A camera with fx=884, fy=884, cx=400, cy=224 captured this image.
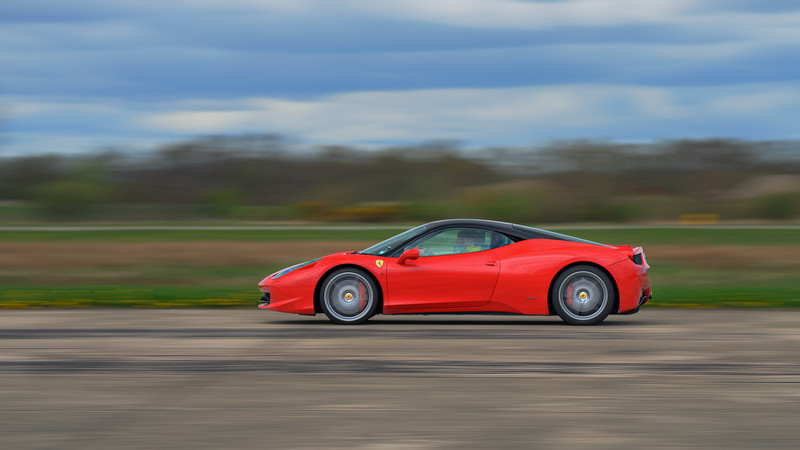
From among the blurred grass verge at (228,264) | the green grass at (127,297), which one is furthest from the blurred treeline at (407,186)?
the green grass at (127,297)

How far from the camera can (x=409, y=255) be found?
9.51 metres

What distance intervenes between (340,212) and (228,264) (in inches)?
1365

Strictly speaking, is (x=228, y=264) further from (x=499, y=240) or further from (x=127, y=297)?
(x=499, y=240)

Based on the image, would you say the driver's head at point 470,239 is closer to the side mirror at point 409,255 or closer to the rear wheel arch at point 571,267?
the side mirror at point 409,255

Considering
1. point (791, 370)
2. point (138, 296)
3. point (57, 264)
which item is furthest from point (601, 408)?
point (57, 264)

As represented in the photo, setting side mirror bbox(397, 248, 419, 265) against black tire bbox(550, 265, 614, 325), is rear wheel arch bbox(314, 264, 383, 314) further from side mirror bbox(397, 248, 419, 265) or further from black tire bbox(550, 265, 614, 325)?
black tire bbox(550, 265, 614, 325)

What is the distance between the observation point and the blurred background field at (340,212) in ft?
57.4

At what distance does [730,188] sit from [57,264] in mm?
55531

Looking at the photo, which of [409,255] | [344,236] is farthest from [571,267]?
[344,236]

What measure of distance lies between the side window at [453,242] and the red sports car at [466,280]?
1 centimetres

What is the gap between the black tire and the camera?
31.3 ft

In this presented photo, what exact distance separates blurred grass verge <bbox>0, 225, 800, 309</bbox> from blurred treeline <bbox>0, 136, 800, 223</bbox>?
61.6 ft

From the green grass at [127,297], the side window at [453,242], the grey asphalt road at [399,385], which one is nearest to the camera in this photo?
the grey asphalt road at [399,385]

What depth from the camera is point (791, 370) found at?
6777 millimetres
